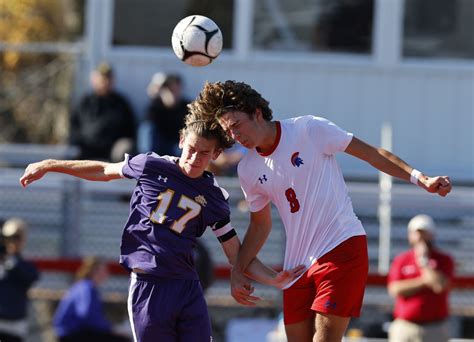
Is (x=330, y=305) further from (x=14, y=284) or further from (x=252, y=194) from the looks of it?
(x=14, y=284)

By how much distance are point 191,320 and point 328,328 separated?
82cm

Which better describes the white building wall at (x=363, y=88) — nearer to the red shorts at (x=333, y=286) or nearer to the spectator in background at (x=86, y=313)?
the spectator in background at (x=86, y=313)

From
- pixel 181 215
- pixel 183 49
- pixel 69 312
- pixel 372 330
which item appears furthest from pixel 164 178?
pixel 372 330

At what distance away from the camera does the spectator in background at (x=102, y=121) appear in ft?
43.1

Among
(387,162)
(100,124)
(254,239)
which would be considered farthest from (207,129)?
(100,124)

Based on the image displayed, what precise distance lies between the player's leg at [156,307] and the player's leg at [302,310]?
69 centimetres

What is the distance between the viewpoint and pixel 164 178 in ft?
22.6

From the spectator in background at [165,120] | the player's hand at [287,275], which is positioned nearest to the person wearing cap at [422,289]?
the spectator in background at [165,120]

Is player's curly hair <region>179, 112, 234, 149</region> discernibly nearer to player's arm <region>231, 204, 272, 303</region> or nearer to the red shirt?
player's arm <region>231, 204, 272, 303</region>

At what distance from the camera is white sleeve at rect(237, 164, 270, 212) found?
22.7 ft

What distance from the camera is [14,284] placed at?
11680mm

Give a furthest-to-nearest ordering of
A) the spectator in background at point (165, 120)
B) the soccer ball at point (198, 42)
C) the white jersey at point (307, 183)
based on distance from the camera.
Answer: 1. the spectator in background at point (165, 120)
2. the soccer ball at point (198, 42)
3. the white jersey at point (307, 183)

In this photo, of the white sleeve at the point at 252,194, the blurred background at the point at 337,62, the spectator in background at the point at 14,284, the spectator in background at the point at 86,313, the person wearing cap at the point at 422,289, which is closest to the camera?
the white sleeve at the point at 252,194

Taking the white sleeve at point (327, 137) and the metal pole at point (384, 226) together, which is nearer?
the white sleeve at point (327, 137)
